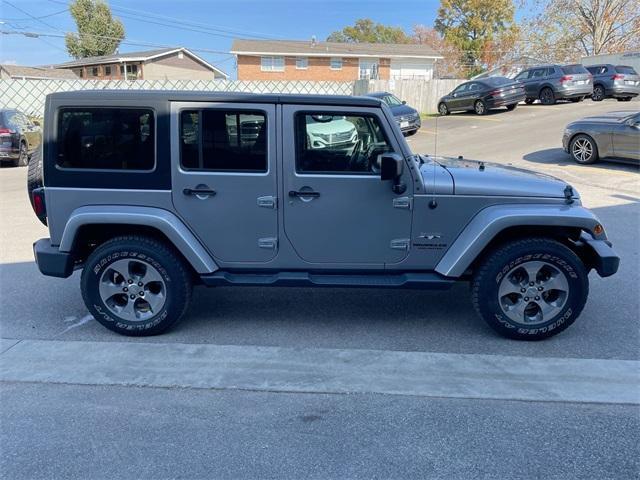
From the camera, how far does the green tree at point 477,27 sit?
165ft

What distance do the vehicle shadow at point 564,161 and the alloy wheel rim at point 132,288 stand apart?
11.0 meters

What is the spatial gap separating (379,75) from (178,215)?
145ft

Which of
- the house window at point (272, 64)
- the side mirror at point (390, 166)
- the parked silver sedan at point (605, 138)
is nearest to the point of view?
the side mirror at point (390, 166)

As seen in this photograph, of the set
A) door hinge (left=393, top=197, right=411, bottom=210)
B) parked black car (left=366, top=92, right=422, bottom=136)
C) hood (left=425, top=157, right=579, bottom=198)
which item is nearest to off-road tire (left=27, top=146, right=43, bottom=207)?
door hinge (left=393, top=197, right=411, bottom=210)

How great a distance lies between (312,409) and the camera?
132 inches

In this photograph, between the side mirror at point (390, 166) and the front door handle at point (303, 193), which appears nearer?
the side mirror at point (390, 166)

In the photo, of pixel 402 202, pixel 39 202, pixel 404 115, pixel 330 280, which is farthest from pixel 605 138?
pixel 39 202

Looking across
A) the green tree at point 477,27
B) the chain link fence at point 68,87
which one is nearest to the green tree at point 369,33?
the green tree at point 477,27

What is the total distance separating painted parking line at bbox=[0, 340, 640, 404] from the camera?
358cm

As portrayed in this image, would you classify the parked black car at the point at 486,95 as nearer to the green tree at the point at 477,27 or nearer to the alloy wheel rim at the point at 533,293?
the alloy wheel rim at the point at 533,293

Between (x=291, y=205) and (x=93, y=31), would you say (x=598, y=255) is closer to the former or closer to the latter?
(x=291, y=205)

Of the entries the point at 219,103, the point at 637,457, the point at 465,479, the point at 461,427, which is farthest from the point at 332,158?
the point at 637,457

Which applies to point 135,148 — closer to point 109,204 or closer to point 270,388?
point 109,204

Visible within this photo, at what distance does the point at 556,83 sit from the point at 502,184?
2084 cm
